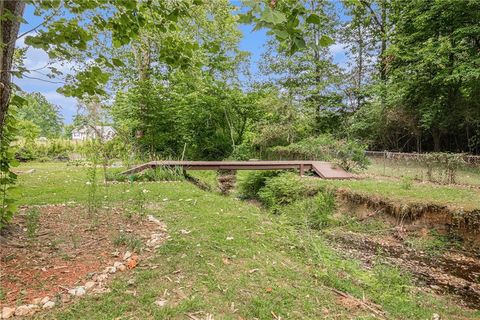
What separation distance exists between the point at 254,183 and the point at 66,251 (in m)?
7.34

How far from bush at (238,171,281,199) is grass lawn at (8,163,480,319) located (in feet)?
17.0

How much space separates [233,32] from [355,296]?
1387 centimetres

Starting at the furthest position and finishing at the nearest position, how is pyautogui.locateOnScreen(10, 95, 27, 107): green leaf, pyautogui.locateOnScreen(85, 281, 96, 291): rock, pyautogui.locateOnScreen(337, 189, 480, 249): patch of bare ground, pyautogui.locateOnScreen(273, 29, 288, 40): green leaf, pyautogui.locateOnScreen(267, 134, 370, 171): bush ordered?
pyautogui.locateOnScreen(267, 134, 370, 171): bush
pyautogui.locateOnScreen(337, 189, 480, 249): patch of bare ground
pyautogui.locateOnScreen(10, 95, 27, 107): green leaf
pyautogui.locateOnScreen(85, 281, 96, 291): rock
pyautogui.locateOnScreen(273, 29, 288, 40): green leaf

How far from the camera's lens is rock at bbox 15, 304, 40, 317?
6.28 feet

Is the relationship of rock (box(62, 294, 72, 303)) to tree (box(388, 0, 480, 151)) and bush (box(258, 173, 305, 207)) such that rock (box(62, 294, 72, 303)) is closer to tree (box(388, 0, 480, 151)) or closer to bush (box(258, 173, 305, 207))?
bush (box(258, 173, 305, 207))

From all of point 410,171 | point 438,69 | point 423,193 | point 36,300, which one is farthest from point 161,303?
point 438,69

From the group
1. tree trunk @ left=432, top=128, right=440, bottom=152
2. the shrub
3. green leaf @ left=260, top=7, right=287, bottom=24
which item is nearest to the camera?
green leaf @ left=260, top=7, right=287, bottom=24

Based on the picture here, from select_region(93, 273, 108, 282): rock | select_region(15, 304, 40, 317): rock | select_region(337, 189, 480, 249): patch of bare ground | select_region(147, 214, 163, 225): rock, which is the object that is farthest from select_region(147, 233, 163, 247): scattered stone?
select_region(337, 189, 480, 249): patch of bare ground

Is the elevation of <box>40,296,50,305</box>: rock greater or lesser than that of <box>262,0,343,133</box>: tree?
lesser

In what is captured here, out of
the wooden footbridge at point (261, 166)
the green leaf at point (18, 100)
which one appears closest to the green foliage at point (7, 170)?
the green leaf at point (18, 100)

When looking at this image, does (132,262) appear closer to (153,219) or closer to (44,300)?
(44,300)

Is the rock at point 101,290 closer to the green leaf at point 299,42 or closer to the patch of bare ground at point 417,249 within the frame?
the green leaf at point 299,42

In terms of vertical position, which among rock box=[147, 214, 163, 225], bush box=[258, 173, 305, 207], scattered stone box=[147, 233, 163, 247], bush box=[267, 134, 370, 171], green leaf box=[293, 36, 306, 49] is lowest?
bush box=[258, 173, 305, 207]

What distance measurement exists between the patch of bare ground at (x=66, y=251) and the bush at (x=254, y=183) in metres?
5.80
